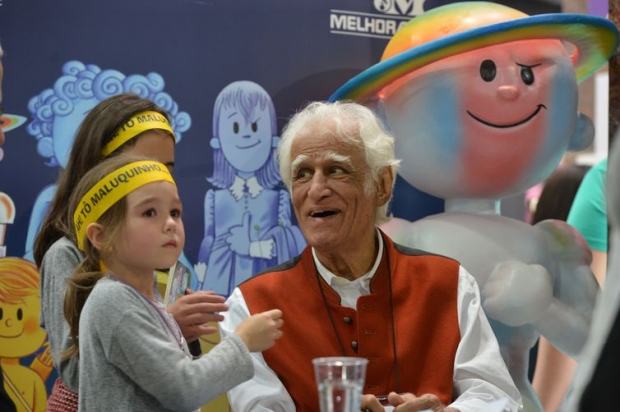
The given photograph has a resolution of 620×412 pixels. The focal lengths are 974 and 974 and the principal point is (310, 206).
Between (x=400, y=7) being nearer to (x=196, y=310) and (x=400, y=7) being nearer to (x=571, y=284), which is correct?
(x=571, y=284)

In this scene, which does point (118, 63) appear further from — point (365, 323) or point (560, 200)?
point (560, 200)

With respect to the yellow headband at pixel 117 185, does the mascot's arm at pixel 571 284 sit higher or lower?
lower

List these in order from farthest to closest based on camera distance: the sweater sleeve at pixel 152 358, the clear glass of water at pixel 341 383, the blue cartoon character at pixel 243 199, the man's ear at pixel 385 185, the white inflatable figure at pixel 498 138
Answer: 1. the blue cartoon character at pixel 243 199
2. the white inflatable figure at pixel 498 138
3. the man's ear at pixel 385 185
4. the sweater sleeve at pixel 152 358
5. the clear glass of water at pixel 341 383

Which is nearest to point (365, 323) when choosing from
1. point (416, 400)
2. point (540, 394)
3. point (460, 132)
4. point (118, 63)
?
point (416, 400)

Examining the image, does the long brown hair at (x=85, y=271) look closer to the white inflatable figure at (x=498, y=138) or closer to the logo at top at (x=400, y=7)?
the white inflatable figure at (x=498, y=138)

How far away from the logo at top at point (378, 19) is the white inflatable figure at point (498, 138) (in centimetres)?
25

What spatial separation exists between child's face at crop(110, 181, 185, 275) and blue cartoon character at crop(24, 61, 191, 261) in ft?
4.24

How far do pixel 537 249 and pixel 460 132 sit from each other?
515mm

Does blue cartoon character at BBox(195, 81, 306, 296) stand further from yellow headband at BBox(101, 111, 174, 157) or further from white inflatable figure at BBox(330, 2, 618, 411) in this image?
yellow headband at BBox(101, 111, 174, 157)

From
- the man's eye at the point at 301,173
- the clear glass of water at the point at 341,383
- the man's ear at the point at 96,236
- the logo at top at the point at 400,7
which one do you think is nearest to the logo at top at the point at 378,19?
the logo at top at the point at 400,7

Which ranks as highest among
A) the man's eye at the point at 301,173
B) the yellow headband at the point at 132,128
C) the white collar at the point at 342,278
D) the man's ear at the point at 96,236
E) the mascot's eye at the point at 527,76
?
the mascot's eye at the point at 527,76

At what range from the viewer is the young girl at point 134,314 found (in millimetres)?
1922

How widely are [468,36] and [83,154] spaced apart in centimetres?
141

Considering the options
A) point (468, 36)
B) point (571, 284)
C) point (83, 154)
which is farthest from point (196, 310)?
point (571, 284)
